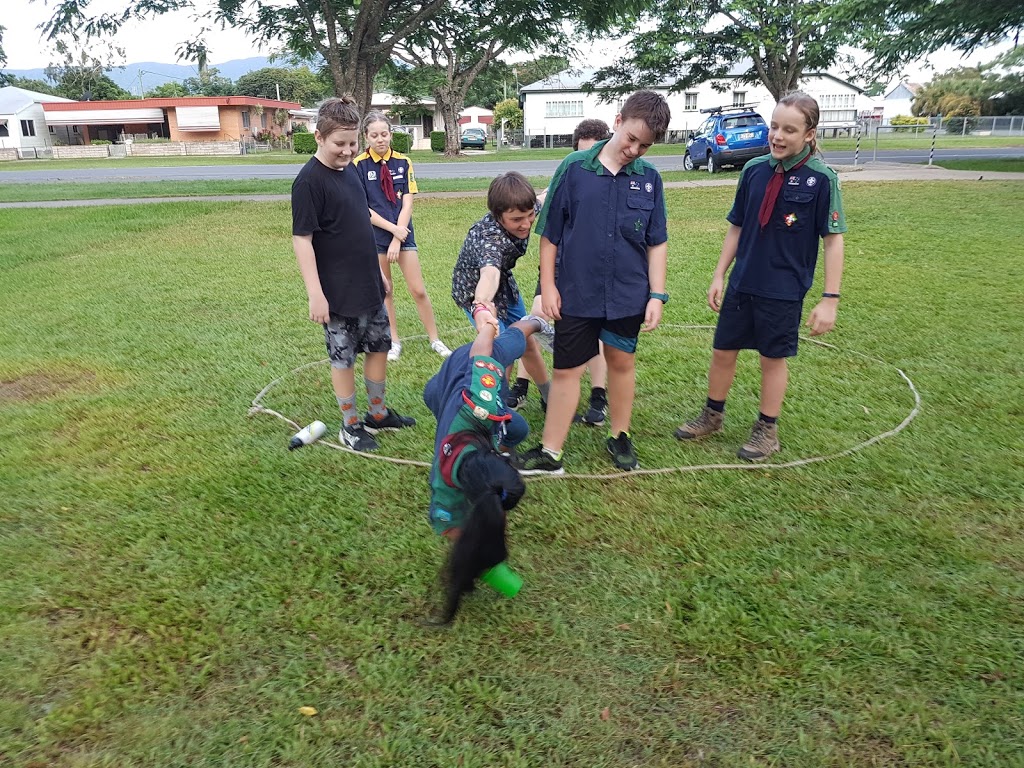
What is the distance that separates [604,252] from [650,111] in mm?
601

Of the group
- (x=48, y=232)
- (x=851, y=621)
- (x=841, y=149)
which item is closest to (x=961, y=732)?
(x=851, y=621)

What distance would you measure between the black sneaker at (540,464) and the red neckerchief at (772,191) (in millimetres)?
1472

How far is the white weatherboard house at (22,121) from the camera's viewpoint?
53094 mm

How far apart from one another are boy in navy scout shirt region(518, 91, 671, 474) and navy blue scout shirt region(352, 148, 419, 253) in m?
2.11

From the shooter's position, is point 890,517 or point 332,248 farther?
point 332,248

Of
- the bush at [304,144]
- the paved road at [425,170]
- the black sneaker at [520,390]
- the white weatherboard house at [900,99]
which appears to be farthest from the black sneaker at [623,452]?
the white weatherboard house at [900,99]

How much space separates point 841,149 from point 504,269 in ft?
99.8

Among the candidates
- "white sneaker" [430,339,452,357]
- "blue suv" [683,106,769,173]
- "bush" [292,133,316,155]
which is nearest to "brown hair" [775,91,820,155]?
"white sneaker" [430,339,452,357]

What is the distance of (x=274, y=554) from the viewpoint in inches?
117

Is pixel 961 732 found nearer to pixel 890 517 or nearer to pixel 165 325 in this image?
pixel 890 517

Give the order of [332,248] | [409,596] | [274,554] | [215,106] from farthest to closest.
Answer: [215,106] < [332,248] < [274,554] < [409,596]

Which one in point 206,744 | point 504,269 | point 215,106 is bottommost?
point 206,744

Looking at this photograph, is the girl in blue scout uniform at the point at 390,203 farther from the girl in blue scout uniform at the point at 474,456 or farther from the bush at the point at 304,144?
the bush at the point at 304,144

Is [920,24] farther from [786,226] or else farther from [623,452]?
[623,452]
